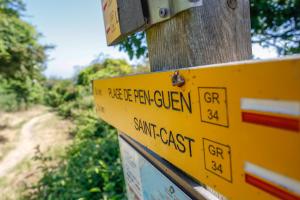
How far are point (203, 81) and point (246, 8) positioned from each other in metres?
0.38

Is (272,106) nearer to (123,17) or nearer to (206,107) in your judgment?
(206,107)

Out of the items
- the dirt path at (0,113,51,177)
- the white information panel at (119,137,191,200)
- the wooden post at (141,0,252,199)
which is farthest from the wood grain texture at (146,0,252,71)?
the dirt path at (0,113,51,177)

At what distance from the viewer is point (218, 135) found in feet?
2.33

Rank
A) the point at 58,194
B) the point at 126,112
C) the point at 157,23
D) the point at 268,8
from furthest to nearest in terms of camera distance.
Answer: the point at 58,194 < the point at 268,8 < the point at 126,112 < the point at 157,23

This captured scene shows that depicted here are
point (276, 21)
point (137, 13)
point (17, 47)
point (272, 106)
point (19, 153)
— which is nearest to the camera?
point (272, 106)

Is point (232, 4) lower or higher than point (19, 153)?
higher

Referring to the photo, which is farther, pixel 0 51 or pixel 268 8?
pixel 0 51

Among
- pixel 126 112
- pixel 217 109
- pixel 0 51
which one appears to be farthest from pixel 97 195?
pixel 0 51

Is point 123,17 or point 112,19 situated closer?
point 123,17

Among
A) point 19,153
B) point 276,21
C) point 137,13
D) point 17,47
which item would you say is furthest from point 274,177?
point 17,47

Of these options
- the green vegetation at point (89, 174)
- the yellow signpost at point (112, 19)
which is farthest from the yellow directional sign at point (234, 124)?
the green vegetation at point (89, 174)

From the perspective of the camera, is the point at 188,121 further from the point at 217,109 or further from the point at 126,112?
the point at 126,112

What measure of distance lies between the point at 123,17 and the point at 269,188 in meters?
0.97

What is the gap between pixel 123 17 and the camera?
1.27 m
